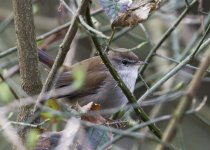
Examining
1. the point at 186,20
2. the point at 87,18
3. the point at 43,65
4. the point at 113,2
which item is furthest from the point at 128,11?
the point at 186,20

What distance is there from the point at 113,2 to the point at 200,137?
4.50m

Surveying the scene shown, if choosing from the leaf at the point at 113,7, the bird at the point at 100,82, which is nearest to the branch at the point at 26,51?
the leaf at the point at 113,7

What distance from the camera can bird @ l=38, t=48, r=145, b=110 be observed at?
16.6 feet

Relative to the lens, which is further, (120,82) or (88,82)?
(88,82)

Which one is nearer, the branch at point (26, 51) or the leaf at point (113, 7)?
the leaf at point (113, 7)

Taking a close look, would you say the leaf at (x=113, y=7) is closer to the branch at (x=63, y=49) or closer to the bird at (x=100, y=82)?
the branch at (x=63, y=49)

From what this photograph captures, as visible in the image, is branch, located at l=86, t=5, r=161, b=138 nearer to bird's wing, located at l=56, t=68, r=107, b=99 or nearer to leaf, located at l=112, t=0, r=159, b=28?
leaf, located at l=112, t=0, r=159, b=28

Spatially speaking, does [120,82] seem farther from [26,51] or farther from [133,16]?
[26,51]

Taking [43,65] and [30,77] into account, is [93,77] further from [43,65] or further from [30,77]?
[30,77]

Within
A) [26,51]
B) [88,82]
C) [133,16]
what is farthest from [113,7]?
[88,82]

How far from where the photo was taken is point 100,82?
548 cm

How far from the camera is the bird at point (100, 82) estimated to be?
5.07m

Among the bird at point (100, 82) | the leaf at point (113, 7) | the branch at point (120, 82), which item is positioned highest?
the leaf at point (113, 7)

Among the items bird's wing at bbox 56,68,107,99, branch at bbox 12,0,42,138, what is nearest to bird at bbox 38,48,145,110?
bird's wing at bbox 56,68,107,99
